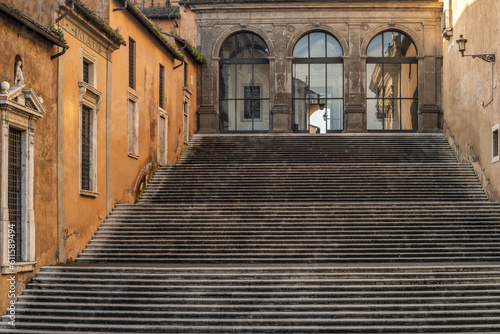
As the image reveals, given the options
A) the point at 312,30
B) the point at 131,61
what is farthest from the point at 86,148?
the point at 312,30

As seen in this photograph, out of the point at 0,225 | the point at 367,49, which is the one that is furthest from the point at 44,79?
the point at 367,49

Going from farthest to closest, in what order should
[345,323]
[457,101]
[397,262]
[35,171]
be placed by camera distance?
[457,101], [397,262], [35,171], [345,323]

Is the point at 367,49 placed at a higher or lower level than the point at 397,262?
higher

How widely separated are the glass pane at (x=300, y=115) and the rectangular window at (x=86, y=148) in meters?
14.7

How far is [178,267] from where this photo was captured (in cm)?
1395

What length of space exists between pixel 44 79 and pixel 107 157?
4.18 m

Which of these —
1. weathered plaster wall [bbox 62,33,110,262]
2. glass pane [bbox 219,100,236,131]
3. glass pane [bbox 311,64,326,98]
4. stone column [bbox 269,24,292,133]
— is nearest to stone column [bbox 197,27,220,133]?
glass pane [bbox 219,100,236,131]

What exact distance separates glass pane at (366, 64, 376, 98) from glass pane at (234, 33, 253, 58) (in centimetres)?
522

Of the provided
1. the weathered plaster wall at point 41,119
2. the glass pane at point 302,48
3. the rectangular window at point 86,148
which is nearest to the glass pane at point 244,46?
→ the glass pane at point 302,48

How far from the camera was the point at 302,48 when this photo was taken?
3039cm

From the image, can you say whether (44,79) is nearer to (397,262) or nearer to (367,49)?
(397,262)

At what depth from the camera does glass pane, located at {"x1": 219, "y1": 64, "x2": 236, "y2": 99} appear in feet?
100

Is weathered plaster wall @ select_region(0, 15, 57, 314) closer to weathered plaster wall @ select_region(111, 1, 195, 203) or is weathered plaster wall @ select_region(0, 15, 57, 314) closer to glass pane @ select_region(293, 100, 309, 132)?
weathered plaster wall @ select_region(111, 1, 195, 203)

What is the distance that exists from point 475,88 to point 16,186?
14.9m
